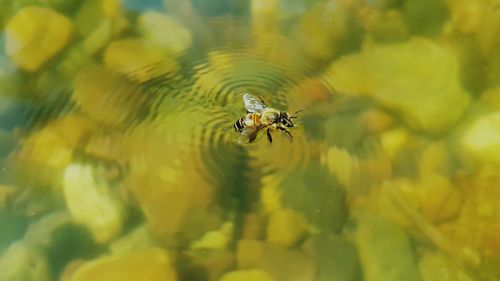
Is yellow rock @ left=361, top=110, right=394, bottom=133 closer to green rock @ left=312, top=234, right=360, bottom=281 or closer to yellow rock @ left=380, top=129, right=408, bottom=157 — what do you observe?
yellow rock @ left=380, top=129, right=408, bottom=157

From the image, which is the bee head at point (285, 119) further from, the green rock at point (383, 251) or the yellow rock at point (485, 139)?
the yellow rock at point (485, 139)

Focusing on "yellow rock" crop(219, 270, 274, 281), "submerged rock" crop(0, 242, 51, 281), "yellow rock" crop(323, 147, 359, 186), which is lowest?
"yellow rock" crop(219, 270, 274, 281)

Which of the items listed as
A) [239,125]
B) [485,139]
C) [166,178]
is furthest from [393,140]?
[166,178]

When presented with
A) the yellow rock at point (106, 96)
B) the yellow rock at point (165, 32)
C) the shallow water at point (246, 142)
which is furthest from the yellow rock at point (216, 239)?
the yellow rock at point (165, 32)

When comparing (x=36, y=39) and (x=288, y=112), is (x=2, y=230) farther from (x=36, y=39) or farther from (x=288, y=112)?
Result: (x=288, y=112)

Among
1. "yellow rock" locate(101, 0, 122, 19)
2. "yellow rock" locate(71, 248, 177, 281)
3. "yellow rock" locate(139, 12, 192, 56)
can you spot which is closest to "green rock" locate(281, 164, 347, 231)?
"yellow rock" locate(71, 248, 177, 281)
